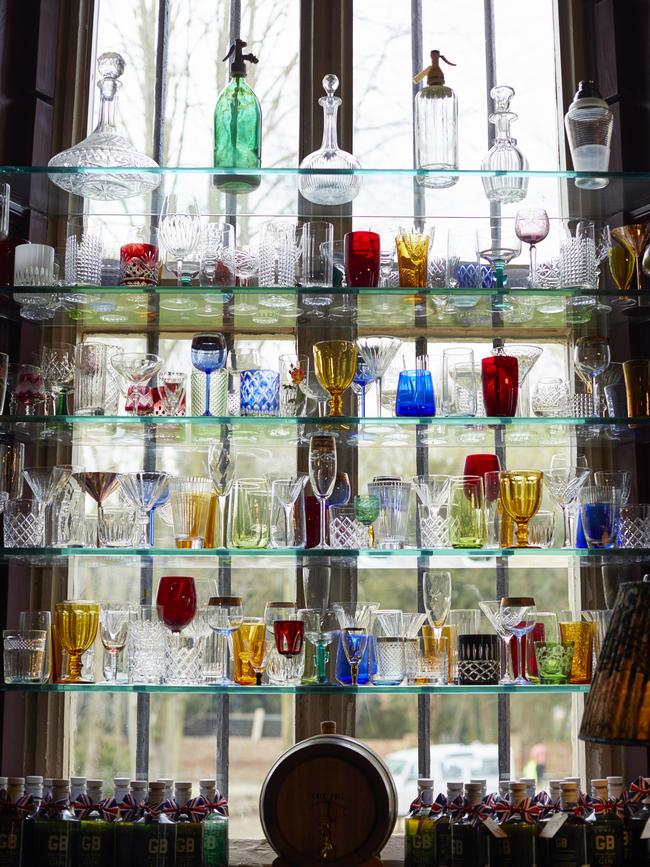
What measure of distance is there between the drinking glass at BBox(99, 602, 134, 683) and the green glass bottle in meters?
1.22

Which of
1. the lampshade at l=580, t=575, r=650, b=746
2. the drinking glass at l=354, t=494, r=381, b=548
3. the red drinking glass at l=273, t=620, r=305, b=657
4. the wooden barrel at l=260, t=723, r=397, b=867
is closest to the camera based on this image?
the lampshade at l=580, t=575, r=650, b=746

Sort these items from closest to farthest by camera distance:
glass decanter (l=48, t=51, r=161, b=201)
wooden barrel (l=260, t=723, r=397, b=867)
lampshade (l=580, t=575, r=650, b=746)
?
1. lampshade (l=580, t=575, r=650, b=746)
2. wooden barrel (l=260, t=723, r=397, b=867)
3. glass decanter (l=48, t=51, r=161, b=201)

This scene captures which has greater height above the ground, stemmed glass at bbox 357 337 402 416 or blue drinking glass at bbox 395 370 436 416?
stemmed glass at bbox 357 337 402 416

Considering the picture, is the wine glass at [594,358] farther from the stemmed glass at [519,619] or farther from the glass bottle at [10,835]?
the glass bottle at [10,835]

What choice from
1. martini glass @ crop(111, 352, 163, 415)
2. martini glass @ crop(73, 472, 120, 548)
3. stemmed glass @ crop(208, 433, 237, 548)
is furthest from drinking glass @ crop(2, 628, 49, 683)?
martini glass @ crop(111, 352, 163, 415)

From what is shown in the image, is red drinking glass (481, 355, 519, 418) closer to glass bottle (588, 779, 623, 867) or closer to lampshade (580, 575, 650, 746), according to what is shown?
glass bottle (588, 779, 623, 867)

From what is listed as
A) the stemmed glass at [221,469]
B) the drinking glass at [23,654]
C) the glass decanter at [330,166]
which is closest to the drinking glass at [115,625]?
the drinking glass at [23,654]

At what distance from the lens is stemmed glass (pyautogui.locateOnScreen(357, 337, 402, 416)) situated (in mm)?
2965

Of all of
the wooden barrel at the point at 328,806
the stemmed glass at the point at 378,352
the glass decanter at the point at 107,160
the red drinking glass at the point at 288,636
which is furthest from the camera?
the glass decanter at the point at 107,160

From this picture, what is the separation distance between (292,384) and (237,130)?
2.46ft

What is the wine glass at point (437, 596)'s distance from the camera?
9.18ft

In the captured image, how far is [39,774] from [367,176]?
1.88m

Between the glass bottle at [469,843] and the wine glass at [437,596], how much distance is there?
0.45 meters

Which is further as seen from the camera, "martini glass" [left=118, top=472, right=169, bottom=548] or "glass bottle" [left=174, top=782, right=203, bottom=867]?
"martini glass" [left=118, top=472, right=169, bottom=548]
